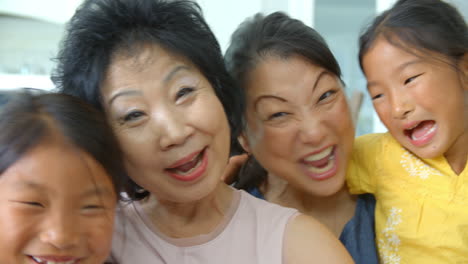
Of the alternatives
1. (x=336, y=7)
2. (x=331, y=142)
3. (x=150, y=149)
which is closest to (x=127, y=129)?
(x=150, y=149)

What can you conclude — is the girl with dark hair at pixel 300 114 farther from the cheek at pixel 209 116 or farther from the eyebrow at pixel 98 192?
the eyebrow at pixel 98 192

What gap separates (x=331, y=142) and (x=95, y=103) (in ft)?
1.77

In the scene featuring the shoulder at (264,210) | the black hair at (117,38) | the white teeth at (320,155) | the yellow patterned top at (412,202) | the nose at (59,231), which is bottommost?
the yellow patterned top at (412,202)

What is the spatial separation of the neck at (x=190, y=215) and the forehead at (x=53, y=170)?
0.27 m

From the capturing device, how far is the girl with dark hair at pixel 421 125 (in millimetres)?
1048

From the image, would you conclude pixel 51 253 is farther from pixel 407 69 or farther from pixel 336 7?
pixel 336 7

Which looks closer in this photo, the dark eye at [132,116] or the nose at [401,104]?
the dark eye at [132,116]

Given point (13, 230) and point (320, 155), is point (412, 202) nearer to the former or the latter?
point (320, 155)

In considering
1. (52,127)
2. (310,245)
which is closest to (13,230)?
(52,127)

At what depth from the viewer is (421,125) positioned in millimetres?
1114

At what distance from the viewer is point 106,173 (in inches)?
31.8

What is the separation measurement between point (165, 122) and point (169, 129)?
0.01 m

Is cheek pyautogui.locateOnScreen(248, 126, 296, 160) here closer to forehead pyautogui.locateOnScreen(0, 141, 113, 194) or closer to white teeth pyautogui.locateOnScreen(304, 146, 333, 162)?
white teeth pyautogui.locateOnScreen(304, 146, 333, 162)

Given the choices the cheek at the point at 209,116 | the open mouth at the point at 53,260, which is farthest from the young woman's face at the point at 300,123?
the open mouth at the point at 53,260
